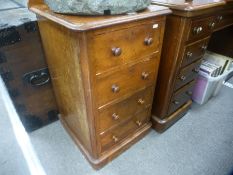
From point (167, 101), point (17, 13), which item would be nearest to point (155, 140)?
point (167, 101)

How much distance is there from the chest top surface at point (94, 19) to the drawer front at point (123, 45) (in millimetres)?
44

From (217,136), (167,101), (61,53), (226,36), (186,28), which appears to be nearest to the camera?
(61,53)

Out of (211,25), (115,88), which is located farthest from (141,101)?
(211,25)

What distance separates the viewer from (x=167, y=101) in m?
1.22

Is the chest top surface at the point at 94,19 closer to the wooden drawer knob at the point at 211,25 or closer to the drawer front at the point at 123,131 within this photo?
the wooden drawer knob at the point at 211,25

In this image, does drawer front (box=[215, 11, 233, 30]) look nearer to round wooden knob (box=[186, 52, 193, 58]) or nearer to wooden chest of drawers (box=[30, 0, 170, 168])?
round wooden knob (box=[186, 52, 193, 58])

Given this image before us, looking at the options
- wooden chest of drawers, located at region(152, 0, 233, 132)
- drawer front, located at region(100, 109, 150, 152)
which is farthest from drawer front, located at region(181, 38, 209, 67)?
drawer front, located at region(100, 109, 150, 152)

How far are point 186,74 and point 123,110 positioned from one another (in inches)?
20.1

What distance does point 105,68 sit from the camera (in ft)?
2.56

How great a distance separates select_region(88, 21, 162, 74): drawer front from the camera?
2.33ft

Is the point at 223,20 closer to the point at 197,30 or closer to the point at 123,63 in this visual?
the point at 197,30

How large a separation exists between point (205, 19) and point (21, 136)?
106 cm

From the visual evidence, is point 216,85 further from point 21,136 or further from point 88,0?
point 21,136

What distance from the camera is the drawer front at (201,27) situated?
0.98 meters
